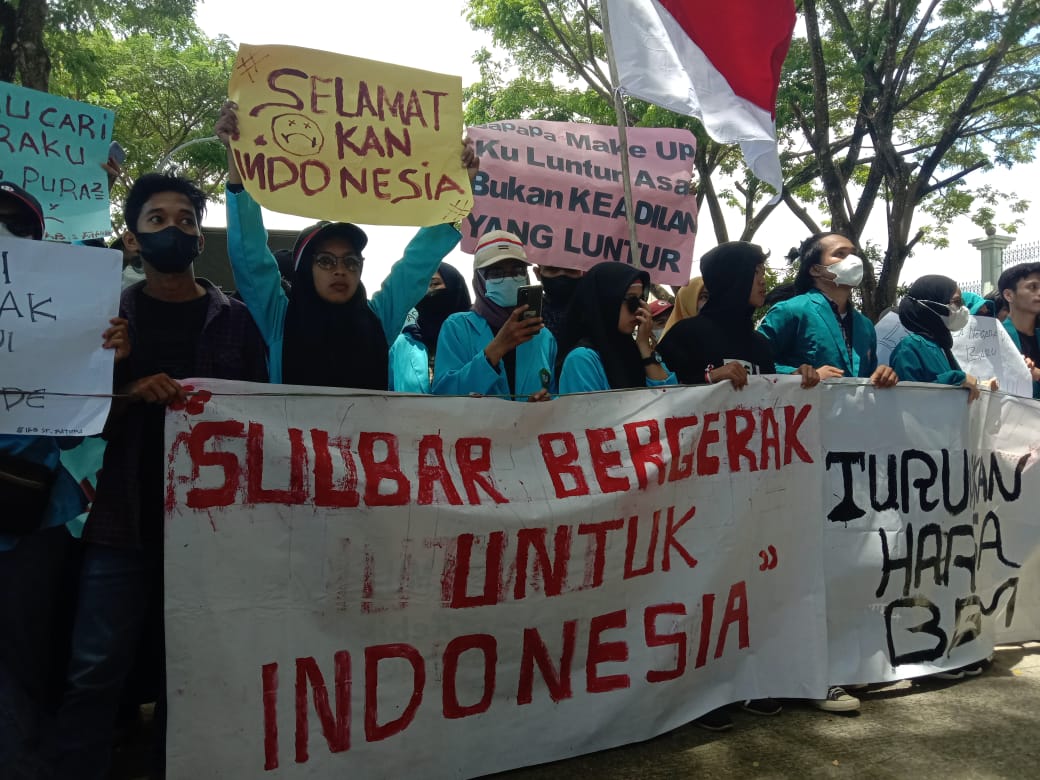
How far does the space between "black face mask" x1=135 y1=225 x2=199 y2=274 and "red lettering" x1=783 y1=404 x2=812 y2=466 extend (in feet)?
7.43

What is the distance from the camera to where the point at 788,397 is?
3.57 meters

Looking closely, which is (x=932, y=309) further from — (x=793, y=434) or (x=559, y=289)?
(x=559, y=289)

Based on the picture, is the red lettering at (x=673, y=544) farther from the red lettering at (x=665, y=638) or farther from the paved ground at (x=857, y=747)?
the paved ground at (x=857, y=747)

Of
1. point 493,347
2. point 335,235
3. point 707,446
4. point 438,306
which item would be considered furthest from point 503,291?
point 438,306

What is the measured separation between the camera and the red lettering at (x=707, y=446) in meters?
3.31

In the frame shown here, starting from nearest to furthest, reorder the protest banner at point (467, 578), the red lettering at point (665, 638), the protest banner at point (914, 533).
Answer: the protest banner at point (467, 578)
the red lettering at point (665, 638)
the protest banner at point (914, 533)

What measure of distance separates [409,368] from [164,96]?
17.3 meters

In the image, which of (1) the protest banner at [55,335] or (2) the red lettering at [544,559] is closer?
(1) the protest banner at [55,335]

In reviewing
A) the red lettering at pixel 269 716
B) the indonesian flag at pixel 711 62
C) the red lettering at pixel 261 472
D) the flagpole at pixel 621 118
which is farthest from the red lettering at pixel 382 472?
the indonesian flag at pixel 711 62

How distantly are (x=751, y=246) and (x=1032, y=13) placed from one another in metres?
9.60

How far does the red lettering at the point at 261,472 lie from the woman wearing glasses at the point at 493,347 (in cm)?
65

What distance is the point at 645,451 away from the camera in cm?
318

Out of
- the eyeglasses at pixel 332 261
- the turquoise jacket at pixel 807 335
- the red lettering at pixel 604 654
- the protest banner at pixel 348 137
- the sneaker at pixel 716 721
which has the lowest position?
the sneaker at pixel 716 721

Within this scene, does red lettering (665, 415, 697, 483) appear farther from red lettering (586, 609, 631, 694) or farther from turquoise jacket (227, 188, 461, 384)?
turquoise jacket (227, 188, 461, 384)
